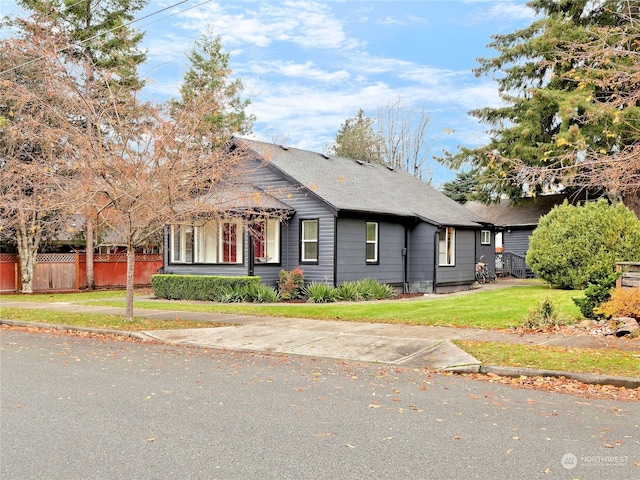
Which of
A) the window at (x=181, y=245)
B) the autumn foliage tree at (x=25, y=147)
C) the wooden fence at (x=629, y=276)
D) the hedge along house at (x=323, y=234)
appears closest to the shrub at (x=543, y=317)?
the wooden fence at (x=629, y=276)

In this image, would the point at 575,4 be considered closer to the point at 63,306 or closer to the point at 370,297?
the point at 370,297

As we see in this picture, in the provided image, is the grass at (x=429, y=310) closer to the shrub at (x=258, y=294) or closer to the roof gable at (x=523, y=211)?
the shrub at (x=258, y=294)

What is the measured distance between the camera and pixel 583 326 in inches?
482

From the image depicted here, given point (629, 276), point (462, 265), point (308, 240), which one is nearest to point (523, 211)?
point (462, 265)

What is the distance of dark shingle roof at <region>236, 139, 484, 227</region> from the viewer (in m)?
22.2

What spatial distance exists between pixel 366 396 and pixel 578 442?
2516mm

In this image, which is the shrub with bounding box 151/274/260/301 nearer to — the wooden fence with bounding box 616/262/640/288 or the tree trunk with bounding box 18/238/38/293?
the tree trunk with bounding box 18/238/38/293

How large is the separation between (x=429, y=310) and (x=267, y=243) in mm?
8624

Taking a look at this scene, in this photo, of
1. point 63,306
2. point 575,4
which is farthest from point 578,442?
point 575,4

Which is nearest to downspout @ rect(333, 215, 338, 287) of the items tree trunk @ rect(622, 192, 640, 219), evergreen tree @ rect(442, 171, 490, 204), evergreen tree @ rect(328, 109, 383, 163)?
tree trunk @ rect(622, 192, 640, 219)

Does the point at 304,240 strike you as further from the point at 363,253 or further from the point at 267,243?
the point at 363,253

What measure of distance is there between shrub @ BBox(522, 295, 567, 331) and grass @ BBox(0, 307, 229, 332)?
712cm

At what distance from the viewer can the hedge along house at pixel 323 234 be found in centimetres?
2134

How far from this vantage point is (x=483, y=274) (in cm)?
2902
